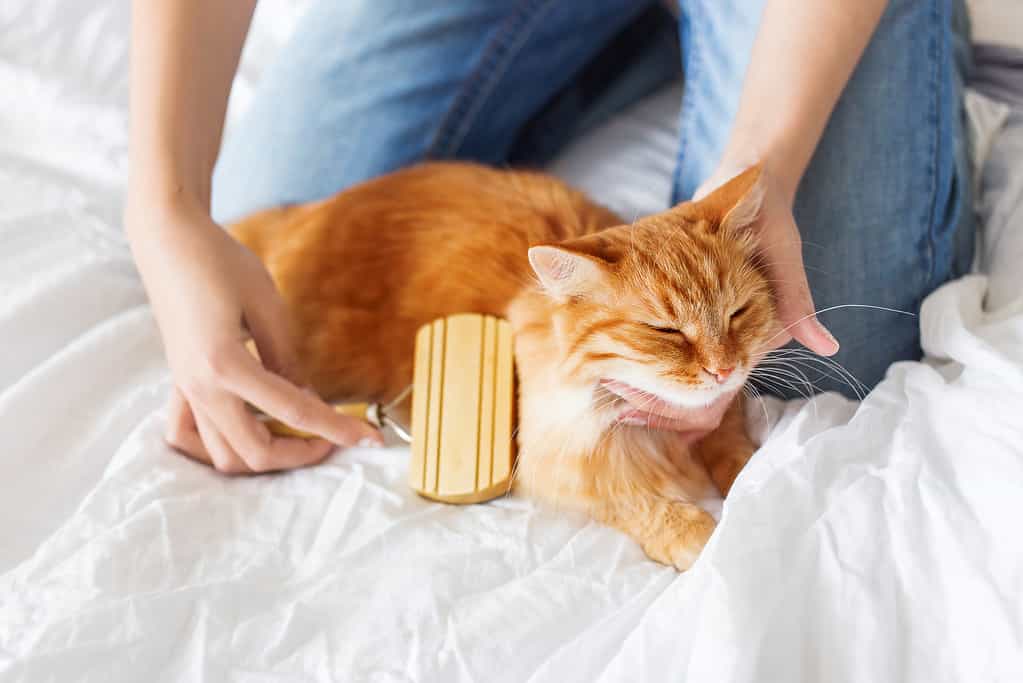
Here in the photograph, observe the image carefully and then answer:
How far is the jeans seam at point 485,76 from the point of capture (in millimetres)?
1679

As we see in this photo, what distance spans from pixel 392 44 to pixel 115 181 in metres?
0.69

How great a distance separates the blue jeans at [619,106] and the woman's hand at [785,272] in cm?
21

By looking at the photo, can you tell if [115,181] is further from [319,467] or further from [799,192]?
[799,192]

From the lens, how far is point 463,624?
3.22 ft

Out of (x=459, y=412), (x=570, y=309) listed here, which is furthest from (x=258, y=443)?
(x=570, y=309)

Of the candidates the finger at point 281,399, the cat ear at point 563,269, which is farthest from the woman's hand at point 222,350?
the cat ear at point 563,269

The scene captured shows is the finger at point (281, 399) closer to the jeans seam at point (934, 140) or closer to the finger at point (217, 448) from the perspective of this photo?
the finger at point (217, 448)

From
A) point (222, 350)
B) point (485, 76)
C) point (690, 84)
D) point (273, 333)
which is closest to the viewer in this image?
point (222, 350)

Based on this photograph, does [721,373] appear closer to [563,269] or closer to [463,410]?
[563,269]

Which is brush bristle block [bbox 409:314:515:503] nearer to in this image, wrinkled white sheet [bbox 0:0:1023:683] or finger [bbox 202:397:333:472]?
wrinkled white sheet [bbox 0:0:1023:683]

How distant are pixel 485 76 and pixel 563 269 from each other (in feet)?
A: 2.78

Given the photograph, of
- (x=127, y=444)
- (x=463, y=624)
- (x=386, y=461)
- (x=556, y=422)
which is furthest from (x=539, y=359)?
(x=127, y=444)

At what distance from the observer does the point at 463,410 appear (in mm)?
1227

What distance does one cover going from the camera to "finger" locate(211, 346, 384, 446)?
1137mm
